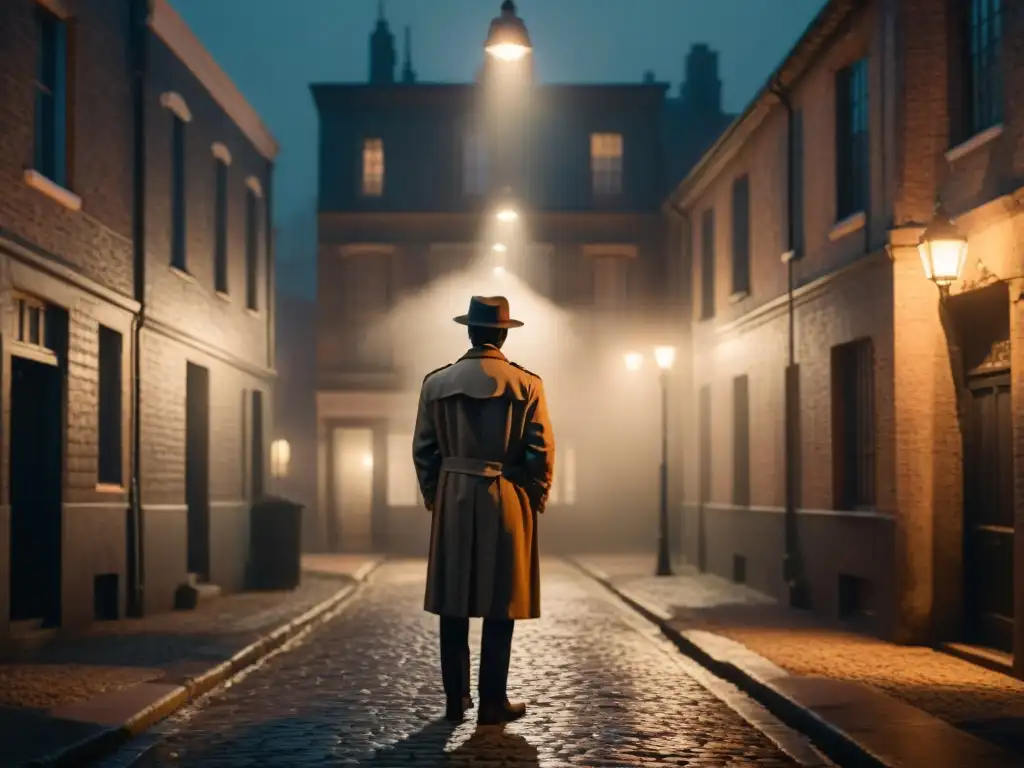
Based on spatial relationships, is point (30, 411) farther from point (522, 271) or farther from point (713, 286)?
point (522, 271)

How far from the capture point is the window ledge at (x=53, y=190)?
13625mm

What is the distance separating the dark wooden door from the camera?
12398 millimetres

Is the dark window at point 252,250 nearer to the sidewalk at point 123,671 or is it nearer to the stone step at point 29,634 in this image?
the sidewalk at point 123,671

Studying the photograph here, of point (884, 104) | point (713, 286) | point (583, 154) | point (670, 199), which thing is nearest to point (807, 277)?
point (884, 104)

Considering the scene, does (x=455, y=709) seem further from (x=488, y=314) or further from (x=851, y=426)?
(x=851, y=426)

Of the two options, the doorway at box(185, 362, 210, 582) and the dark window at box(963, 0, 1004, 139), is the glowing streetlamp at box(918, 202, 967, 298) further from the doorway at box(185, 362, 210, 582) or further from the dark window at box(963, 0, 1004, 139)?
the doorway at box(185, 362, 210, 582)

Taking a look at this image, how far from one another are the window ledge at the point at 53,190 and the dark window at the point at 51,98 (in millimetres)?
217

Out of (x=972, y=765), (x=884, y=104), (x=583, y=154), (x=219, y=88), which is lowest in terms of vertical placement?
(x=972, y=765)

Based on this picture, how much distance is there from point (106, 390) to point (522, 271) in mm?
20048

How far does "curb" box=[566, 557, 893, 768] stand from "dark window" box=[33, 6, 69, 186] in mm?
7095

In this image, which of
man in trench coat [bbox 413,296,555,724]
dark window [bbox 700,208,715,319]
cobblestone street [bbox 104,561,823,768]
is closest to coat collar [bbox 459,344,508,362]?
man in trench coat [bbox 413,296,555,724]

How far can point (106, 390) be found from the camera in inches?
657

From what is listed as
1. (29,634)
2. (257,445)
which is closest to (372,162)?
(257,445)

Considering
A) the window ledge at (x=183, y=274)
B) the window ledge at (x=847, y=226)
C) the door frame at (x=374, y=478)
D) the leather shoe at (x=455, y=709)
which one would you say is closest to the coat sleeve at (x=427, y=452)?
the leather shoe at (x=455, y=709)
